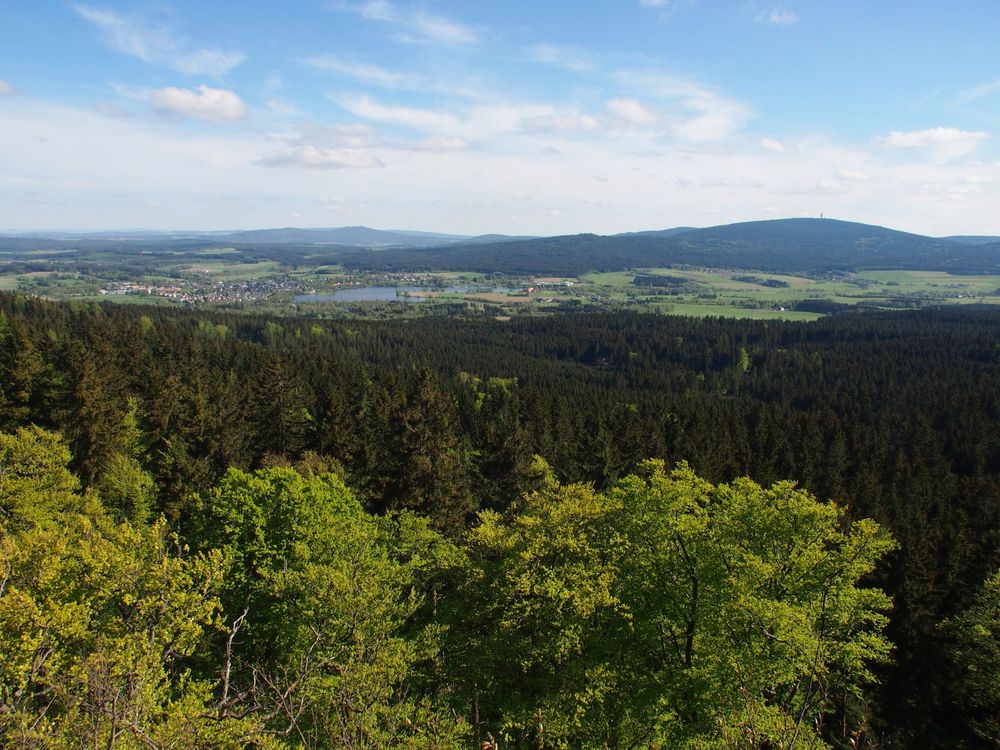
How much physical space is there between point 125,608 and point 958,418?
116 metres

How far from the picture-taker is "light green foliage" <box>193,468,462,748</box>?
57.6ft

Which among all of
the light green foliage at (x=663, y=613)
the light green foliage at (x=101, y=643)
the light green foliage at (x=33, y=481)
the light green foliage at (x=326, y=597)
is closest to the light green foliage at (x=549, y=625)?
the light green foliage at (x=663, y=613)

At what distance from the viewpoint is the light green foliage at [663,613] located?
20.6 meters

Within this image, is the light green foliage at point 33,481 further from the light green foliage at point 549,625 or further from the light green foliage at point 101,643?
the light green foliage at point 549,625

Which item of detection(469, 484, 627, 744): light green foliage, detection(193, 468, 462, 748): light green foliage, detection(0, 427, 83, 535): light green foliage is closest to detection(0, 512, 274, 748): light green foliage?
detection(193, 468, 462, 748): light green foliage

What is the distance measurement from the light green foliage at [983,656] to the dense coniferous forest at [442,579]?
21 centimetres

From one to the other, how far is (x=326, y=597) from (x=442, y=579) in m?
13.0

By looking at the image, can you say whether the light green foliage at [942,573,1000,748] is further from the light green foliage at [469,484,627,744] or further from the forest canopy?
the light green foliage at [469,484,627,744]

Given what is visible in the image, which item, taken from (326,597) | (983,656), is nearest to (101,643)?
(326,597)

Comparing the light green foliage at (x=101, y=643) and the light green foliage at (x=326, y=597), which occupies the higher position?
the light green foliage at (x=101, y=643)

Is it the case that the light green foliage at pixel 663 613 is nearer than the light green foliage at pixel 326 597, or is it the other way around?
the light green foliage at pixel 326 597

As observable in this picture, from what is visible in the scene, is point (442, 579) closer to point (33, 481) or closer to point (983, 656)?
point (33, 481)

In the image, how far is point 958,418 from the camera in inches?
3723

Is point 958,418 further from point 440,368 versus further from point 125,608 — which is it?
point 125,608
